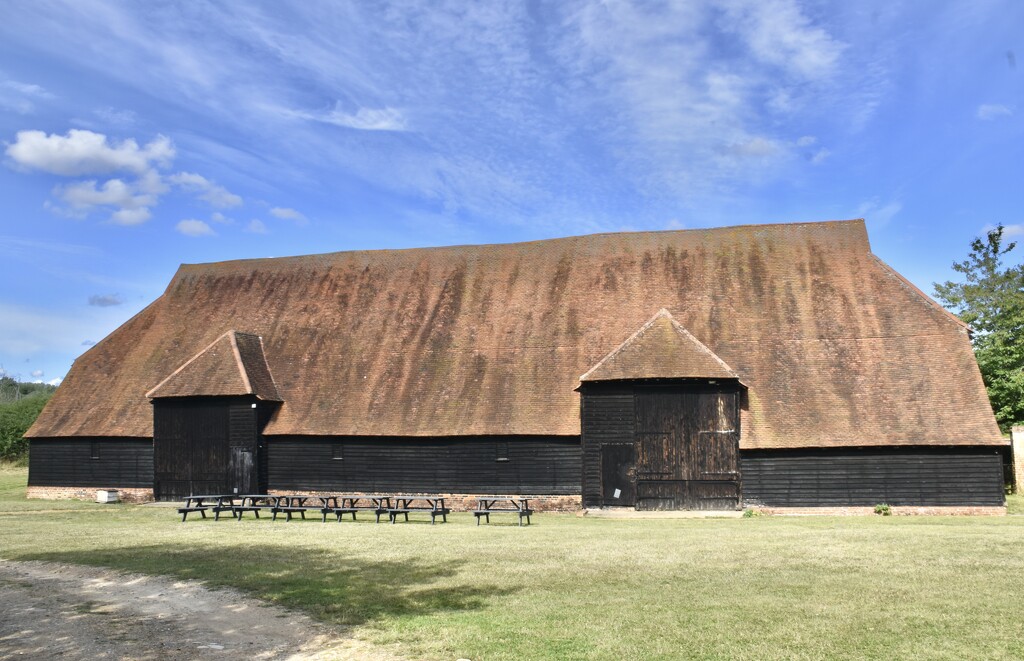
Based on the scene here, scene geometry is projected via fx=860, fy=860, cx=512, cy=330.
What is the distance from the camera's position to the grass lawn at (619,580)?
31.5 feet

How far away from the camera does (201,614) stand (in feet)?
36.7

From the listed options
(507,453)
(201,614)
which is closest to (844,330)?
(507,453)

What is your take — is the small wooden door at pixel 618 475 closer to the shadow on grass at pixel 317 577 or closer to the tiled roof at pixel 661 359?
the tiled roof at pixel 661 359

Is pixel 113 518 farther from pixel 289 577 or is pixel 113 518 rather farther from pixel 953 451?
pixel 953 451

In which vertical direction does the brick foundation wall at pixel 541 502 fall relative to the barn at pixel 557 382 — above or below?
below

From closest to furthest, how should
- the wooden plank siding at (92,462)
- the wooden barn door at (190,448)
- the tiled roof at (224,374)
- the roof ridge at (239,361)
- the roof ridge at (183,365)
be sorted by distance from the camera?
the roof ridge at (239,361), the tiled roof at (224,374), the wooden barn door at (190,448), the roof ridge at (183,365), the wooden plank siding at (92,462)

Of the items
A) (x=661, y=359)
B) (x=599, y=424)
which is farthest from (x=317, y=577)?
(x=661, y=359)

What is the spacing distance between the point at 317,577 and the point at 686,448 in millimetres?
15910

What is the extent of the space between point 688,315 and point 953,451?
9.48 m

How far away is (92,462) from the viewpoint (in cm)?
3388

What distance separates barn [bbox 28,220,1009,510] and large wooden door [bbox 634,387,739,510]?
0.07m

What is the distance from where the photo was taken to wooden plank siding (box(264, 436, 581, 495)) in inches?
1129

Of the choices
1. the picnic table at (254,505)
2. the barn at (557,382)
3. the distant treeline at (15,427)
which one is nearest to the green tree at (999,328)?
the barn at (557,382)

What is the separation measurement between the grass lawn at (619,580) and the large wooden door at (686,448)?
A: 3957mm
